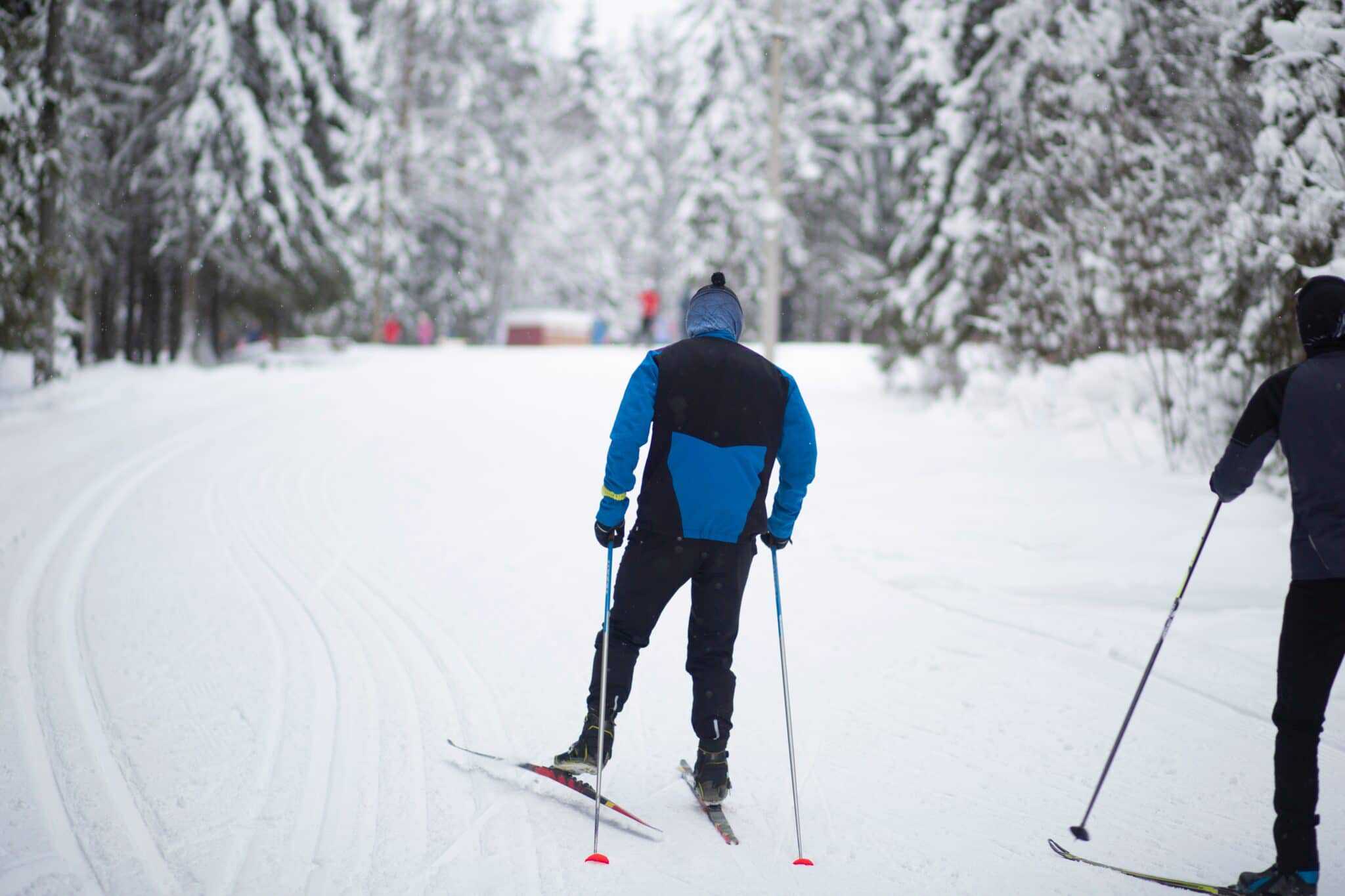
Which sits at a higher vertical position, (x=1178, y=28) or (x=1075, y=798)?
(x=1178, y=28)

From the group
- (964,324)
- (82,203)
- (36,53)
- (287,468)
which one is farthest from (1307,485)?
(82,203)

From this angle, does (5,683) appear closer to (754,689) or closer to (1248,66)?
(754,689)

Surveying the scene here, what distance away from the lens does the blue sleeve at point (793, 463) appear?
4160 mm

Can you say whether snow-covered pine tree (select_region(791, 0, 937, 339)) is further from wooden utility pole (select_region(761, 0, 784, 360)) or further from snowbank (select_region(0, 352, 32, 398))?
snowbank (select_region(0, 352, 32, 398))

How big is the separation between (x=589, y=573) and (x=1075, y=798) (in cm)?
453

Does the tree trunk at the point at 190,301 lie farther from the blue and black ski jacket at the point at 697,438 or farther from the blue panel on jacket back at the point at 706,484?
the blue panel on jacket back at the point at 706,484

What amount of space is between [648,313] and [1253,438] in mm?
27882

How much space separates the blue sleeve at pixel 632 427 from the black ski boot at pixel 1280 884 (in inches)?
103

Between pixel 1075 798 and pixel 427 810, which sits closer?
pixel 427 810

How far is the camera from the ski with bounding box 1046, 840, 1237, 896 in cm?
359

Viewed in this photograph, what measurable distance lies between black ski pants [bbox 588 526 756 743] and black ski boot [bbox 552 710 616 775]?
2.6 inches

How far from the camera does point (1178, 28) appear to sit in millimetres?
10406

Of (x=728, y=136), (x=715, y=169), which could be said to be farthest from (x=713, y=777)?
(x=715, y=169)

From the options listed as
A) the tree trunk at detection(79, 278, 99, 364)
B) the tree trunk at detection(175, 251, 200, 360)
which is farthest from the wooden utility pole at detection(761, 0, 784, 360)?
the tree trunk at detection(79, 278, 99, 364)
